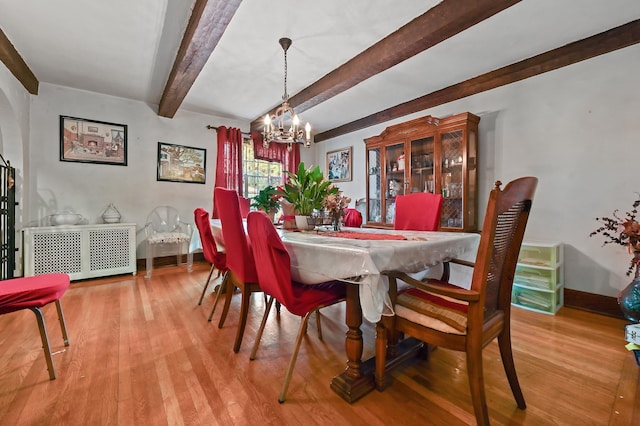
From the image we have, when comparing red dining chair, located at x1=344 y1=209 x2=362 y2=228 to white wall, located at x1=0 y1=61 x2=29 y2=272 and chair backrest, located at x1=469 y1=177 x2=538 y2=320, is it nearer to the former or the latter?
chair backrest, located at x1=469 y1=177 x2=538 y2=320

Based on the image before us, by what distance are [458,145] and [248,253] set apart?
2665 millimetres

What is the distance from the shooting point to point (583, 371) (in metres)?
1.55

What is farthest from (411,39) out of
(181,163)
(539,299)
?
(181,163)

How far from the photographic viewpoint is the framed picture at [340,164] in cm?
496

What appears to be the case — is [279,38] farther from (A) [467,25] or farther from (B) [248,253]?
(B) [248,253]

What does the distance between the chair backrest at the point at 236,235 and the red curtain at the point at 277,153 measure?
3221 millimetres

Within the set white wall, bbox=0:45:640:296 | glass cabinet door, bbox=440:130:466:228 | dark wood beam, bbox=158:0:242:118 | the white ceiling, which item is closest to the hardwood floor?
white wall, bbox=0:45:640:296

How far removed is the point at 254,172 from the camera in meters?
5.04

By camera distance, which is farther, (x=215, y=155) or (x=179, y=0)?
(x=215, y=155)

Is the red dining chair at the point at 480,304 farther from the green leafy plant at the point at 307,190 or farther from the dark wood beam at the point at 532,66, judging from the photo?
the dark wood beam at the point at 532,66

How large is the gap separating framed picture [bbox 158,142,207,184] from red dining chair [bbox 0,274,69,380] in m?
2.82

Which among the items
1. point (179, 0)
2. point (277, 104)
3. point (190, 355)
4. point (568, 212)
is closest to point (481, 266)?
point (190, 355)

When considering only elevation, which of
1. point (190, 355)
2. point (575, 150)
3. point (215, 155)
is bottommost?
point (190, 355)

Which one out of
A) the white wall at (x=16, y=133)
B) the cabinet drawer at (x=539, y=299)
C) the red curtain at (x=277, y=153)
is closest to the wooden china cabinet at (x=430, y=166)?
the cabinet drawer at (x=539, y=299)
